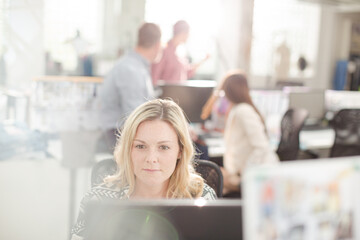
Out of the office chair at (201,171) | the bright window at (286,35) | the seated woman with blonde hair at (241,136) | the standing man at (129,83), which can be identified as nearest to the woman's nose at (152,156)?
the office chair at (201,171)

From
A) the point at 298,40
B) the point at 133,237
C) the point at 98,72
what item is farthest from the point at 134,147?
the point at 298,40

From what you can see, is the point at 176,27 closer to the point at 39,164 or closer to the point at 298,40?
the point at 39,164

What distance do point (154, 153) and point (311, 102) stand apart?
11.4 ft

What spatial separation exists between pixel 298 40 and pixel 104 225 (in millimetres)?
8630

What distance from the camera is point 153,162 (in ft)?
4.70

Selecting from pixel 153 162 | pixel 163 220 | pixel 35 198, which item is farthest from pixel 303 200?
pixel 35 198

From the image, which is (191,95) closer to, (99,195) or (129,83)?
(129,83)

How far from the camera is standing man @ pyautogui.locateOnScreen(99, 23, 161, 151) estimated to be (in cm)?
295

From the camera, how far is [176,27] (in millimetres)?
3912

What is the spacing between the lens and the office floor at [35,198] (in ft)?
10.5

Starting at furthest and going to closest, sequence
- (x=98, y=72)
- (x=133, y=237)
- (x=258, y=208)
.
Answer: (x=98, y=72), (x=133, y=237), (x=258, y=208)

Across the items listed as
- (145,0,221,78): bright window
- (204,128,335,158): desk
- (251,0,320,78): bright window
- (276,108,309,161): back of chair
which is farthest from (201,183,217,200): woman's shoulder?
(251,0,320,78): bright window

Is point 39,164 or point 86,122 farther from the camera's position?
point 86,122

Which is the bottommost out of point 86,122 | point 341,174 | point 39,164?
point 39,164
